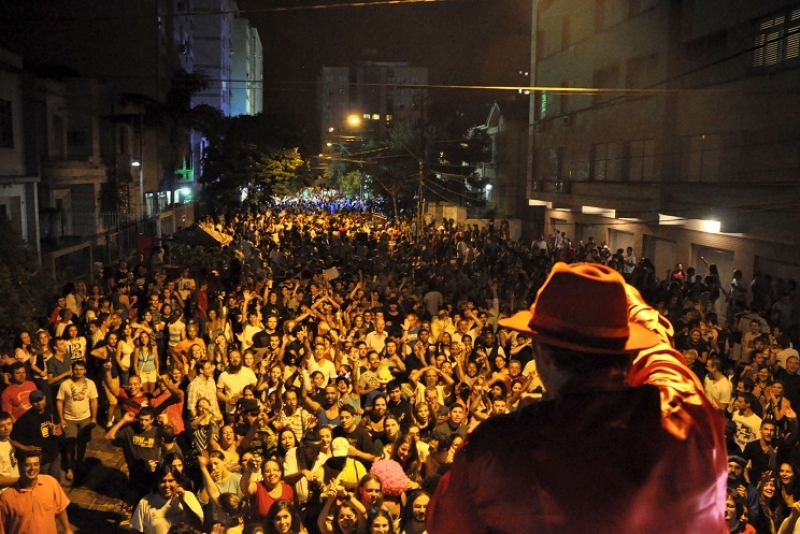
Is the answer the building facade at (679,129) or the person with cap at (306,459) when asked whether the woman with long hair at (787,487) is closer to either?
the person with cap at (306,459)

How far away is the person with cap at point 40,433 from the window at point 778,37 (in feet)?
47.2

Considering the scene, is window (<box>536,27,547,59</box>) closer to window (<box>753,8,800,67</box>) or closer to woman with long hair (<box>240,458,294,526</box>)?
window (<box>753,8,800,67</box>)

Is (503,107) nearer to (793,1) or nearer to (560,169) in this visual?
(560,169)

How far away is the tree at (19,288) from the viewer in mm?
10953

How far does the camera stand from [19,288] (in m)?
11.6

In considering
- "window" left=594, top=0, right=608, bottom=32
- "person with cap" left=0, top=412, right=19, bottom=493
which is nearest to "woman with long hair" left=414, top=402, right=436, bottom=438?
"person with cap" left=0, top=412, right=19, bottom=493

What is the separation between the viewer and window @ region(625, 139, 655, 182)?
23.2 meters

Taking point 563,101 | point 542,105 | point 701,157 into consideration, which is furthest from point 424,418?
point 542,105

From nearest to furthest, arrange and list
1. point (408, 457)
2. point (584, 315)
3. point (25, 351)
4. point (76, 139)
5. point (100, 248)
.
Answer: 1. point (584, 315)
2. point (408, 457)
3. point (25, 351)
4. point (100, 248)
5. point (76, 139)

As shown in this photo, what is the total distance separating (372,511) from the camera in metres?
5.86

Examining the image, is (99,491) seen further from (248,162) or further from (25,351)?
(248,162)

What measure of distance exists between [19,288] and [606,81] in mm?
20844

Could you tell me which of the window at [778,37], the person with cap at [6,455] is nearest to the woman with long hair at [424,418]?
the person with cap at [6,455]

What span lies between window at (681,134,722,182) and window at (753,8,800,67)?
7.68 feet
